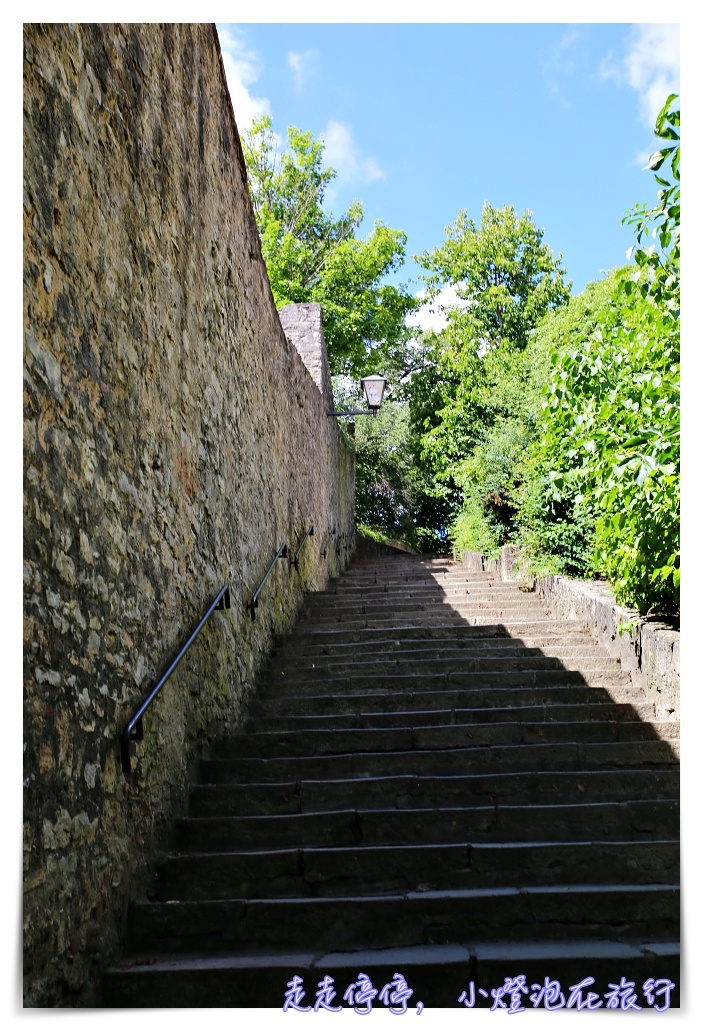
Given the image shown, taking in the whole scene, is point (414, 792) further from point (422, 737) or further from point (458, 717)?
point (458, 717)

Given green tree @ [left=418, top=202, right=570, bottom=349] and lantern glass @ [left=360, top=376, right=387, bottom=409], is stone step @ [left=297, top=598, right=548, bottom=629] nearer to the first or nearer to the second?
lantern glass @ [left=360, top=376, right=387, bottom=409]

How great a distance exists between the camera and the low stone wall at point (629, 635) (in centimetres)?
460

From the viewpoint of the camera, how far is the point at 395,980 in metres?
2.66

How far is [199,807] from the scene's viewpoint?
3.74 metres

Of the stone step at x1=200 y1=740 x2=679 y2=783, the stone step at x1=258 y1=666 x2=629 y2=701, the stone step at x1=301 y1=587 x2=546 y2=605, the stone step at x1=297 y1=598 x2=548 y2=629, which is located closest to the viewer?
the stone step at x1=200 y1=740 x2=679 y2=783

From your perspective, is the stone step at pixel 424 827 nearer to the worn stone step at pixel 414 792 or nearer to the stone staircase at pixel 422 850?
the stone staircase at pixel 422 850

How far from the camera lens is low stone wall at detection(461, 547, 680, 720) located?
460 cm

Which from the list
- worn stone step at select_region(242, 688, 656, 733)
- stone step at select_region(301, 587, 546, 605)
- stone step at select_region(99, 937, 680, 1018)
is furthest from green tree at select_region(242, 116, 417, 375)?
stone step at select_region(99, 937, 680, 1018)

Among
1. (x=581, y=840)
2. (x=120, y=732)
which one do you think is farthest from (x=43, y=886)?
(x=581, y=840)

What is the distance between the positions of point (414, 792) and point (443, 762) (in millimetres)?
357

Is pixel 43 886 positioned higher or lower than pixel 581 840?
higher

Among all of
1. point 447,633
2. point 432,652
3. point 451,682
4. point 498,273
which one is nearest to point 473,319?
point 498,273

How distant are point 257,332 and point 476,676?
11.0ft

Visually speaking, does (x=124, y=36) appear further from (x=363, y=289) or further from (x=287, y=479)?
(x=363, y=289)
